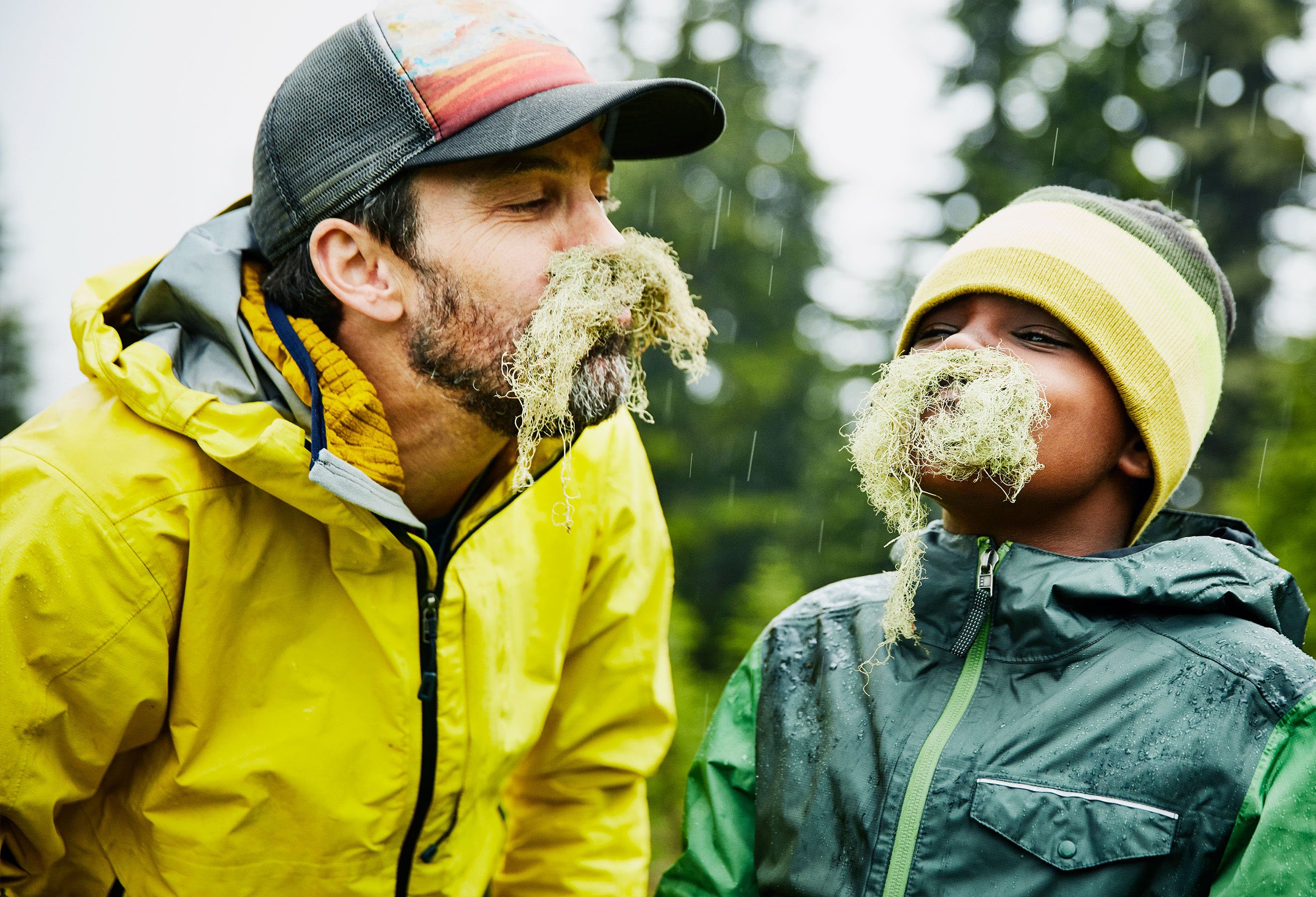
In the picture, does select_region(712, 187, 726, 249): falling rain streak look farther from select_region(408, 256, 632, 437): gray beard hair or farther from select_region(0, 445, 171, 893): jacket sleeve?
select_region(0, 445, 171, 893): jacket sleeve

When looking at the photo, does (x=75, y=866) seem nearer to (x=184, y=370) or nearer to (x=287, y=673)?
(x=287, y=673)

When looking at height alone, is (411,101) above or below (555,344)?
above

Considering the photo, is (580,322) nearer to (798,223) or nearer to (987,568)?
(987,568)

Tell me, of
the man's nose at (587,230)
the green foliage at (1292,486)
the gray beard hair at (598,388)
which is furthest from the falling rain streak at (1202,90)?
the gray beard hair at (598,388)

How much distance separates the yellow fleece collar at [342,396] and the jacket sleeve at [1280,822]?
178 cm

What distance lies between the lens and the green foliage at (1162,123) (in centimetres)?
812

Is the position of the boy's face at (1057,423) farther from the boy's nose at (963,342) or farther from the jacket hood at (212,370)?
the jacket hood at (212,370)

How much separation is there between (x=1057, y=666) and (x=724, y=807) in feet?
2.72

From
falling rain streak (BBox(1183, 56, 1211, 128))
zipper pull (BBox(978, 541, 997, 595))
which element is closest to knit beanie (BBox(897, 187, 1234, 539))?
zipper pull (BBox(978, 541, 997, 595))

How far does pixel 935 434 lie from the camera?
1.79 meters

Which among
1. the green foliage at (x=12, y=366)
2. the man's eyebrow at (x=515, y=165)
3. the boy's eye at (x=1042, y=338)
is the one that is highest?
the man's eyebrow at (x=515, y=165)

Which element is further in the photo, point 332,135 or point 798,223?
point 798,223

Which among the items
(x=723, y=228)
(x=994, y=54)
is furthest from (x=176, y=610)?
(x=994, y=54)

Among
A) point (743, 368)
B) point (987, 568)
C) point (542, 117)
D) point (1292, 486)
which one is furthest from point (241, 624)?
point (743, 368)
